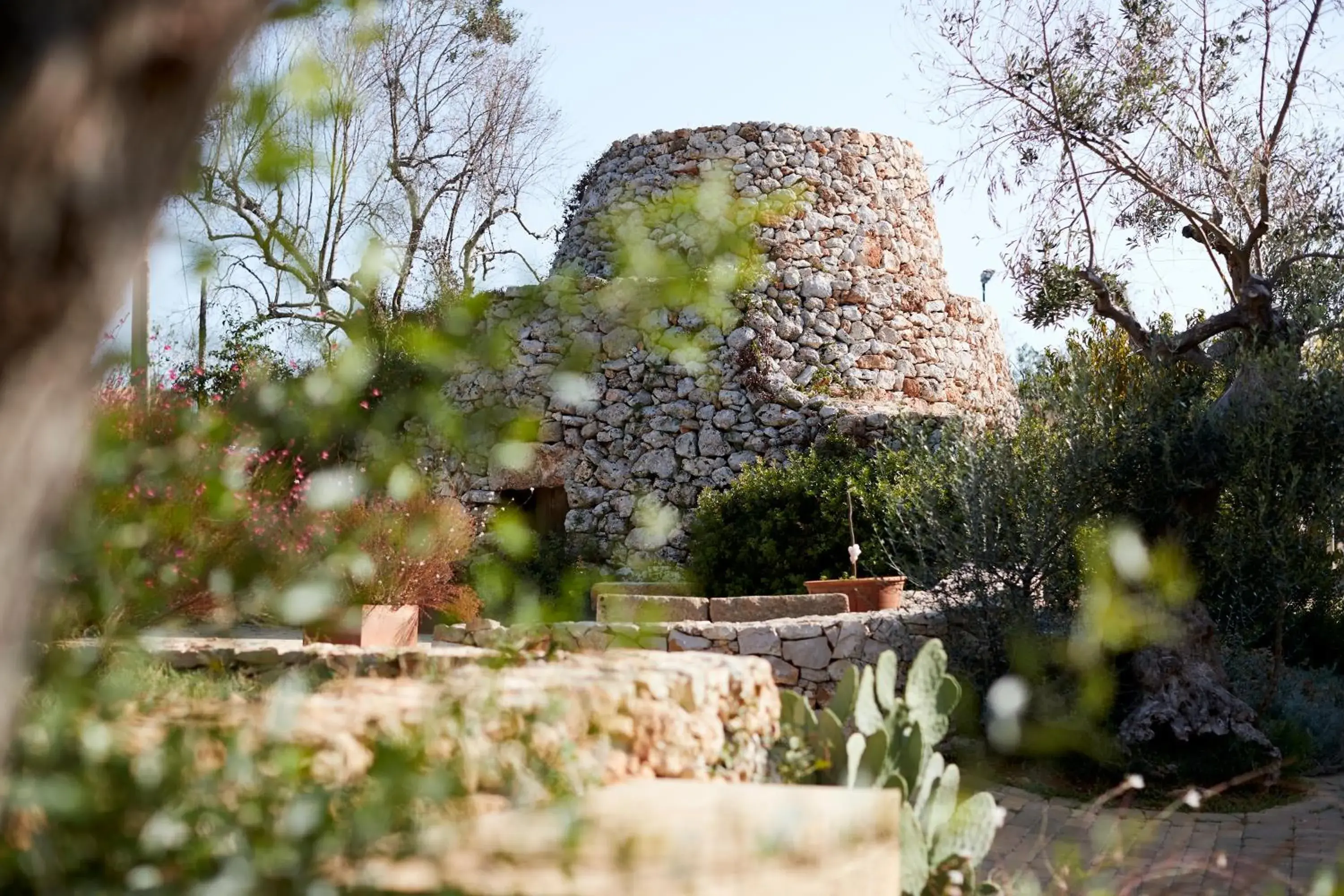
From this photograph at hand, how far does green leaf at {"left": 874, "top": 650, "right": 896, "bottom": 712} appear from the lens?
4219mm

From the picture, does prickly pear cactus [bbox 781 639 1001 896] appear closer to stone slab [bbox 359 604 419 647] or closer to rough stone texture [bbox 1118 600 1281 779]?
rough stone texture [bbox 1118 600 1281 779]

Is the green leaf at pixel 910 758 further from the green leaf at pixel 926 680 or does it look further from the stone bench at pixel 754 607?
the stone bench at pixel 754 607

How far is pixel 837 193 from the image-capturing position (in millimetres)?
16047

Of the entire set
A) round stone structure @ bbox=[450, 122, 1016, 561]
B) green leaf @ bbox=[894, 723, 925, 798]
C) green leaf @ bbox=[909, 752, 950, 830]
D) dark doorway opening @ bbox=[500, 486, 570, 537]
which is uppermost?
round stone structure @ bbox=[450, 122, 1016, 561]

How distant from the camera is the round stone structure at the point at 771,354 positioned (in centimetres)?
1405

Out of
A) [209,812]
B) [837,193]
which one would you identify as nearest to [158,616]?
[209,812]

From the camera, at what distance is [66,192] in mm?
1104

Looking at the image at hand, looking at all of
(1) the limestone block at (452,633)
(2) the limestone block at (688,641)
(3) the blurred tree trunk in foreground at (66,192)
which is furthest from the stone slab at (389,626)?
(3) the blurred tree trunk in foreground at (66,192)

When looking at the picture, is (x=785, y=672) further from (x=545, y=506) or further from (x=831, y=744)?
(x=545, y=506)

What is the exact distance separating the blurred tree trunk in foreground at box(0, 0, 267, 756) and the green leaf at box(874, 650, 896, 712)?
325 cm

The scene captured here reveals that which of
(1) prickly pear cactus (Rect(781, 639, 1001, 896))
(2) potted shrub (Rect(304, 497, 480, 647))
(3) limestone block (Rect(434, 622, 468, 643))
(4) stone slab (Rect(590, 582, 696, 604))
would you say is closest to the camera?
(1) prickly pear cactus (Rect(781, 639, 1001, 896))

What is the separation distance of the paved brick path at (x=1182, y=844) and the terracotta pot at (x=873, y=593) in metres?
2.45

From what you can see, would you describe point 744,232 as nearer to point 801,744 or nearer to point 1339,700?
point 801,744

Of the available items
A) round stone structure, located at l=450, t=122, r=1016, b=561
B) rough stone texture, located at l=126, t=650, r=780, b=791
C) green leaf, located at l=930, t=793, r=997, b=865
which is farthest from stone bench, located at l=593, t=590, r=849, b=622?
rough stone texture, located at l=126, t=650, r=780, b=791
